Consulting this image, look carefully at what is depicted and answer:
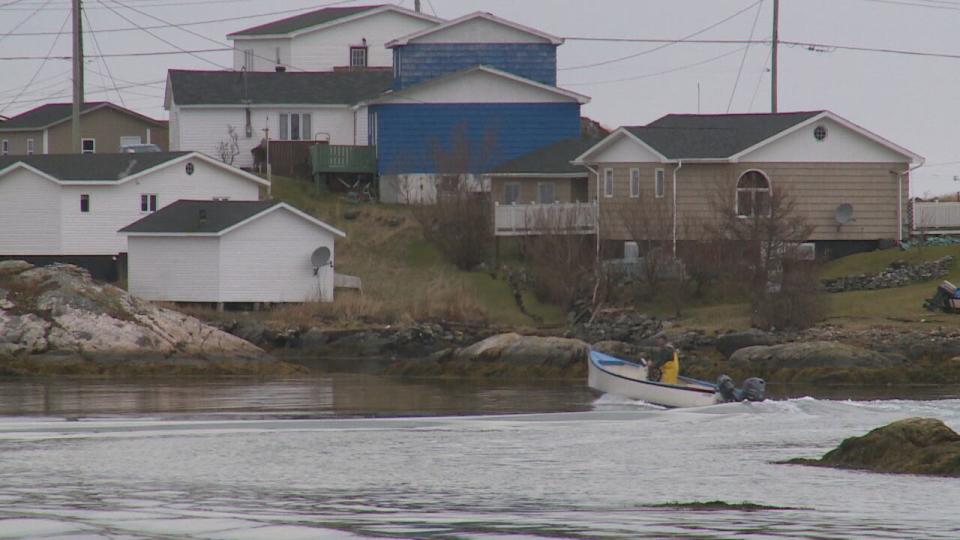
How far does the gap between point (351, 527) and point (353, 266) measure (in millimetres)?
43408

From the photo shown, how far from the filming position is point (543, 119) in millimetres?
70000

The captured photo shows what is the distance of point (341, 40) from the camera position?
275 feet

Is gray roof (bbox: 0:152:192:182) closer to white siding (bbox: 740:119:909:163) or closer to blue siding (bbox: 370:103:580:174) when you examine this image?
blue siding (bbox: 370:103:580:174)

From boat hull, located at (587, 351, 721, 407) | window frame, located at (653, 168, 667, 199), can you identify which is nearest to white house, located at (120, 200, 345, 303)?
window frame, located at (653, 168, 667, 199)

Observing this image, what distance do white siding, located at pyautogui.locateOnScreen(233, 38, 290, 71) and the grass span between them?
1675 cm

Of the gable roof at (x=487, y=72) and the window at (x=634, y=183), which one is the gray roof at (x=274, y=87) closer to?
the gable roof at (x=487, y=72)

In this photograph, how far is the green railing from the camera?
69.9 metres

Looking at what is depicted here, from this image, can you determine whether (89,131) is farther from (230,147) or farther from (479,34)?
(479,34)

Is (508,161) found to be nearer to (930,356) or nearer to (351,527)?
(930,356)

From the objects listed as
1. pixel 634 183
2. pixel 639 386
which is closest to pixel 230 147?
pixel 634 183

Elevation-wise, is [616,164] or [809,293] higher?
[616,164]

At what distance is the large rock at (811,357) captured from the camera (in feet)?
154

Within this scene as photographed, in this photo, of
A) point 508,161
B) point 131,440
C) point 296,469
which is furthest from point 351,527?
point 508,161

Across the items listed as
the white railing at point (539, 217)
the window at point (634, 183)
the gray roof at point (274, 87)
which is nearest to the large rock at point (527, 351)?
the white railing at point (539, 217)
